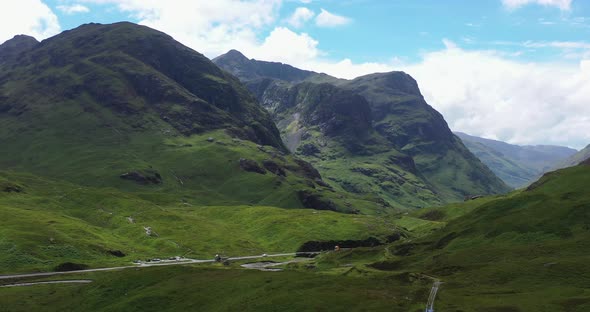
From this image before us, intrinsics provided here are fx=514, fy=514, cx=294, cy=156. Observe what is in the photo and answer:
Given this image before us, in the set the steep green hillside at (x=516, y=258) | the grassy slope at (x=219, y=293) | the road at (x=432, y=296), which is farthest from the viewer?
the grassy slope at (x=219, y=293)

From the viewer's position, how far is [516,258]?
13975 centimetres

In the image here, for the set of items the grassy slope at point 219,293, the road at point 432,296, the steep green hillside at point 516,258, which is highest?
the steep green hillside at point 516,258

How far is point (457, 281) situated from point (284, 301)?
46.1 m

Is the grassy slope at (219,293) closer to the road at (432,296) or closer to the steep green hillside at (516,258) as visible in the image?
the road at (432,296)

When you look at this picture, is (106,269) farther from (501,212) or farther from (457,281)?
(501,212)

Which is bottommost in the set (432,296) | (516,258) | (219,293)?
(219,293)

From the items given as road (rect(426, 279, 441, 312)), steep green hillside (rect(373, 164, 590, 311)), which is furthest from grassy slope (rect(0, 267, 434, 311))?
steep green hillside (rect(373, 164, 590, 311))

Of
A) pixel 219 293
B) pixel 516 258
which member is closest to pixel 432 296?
pixel 516 258

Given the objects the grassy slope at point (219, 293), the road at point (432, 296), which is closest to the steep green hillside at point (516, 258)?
the road at point (432, 296)

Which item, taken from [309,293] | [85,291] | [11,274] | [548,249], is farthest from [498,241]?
[11,274]

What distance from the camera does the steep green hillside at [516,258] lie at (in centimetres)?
10194

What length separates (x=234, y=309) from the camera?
346 ft

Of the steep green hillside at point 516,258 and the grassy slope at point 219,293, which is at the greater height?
the steep green hillside at point 516,258

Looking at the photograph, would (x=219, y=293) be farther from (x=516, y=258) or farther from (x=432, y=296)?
(x=516, y=258)
